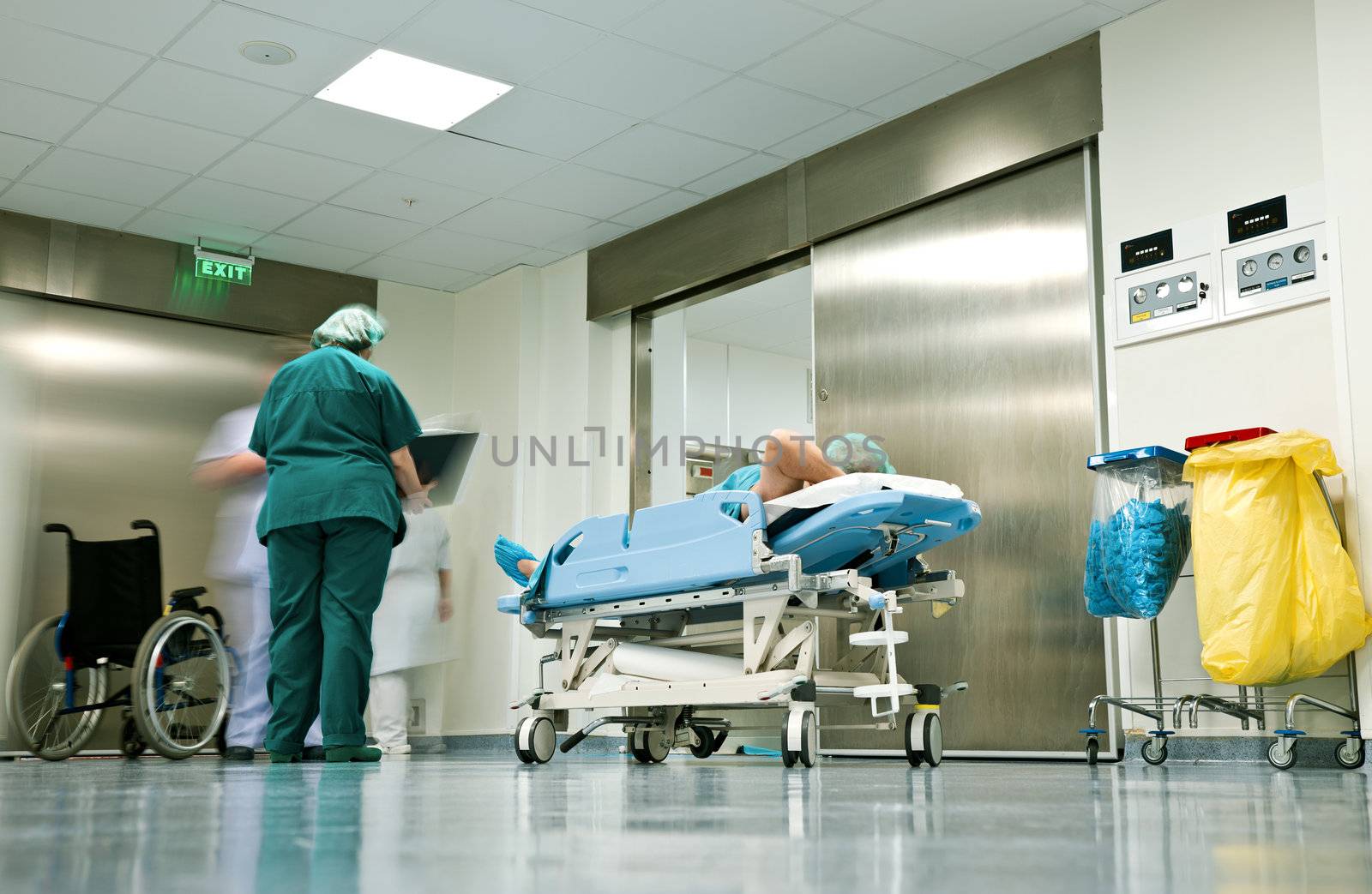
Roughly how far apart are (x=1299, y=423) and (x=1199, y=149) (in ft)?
3.22

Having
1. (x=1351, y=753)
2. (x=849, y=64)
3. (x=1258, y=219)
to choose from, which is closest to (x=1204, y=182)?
(x=1258, y=219)

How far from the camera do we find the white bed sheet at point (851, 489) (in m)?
3.23

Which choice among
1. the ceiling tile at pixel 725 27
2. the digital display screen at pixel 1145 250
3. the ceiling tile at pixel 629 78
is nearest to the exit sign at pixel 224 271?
the ceiling tile at pixel 629 78

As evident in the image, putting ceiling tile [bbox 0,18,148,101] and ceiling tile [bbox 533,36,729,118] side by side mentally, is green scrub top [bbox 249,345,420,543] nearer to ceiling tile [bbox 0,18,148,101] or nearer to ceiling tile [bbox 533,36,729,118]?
ceiling tile [bbox 533,36,729,118]

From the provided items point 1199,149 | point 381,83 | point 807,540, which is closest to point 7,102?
point 381,83

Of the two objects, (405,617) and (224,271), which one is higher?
(224,271)

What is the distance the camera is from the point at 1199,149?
4090 millimetres

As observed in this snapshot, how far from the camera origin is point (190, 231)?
6.55m

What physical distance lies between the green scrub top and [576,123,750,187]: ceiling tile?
1863 mm

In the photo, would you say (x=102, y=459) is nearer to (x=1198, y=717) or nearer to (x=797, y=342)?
(x=797, y=342)

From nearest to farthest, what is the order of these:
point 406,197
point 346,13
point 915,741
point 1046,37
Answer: point 915,741
point 346,13
point 1046,37
point 406,197

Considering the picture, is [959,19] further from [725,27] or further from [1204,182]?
[1204,182]

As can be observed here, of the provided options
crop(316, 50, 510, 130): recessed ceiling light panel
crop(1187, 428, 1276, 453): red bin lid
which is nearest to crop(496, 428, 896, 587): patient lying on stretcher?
crop(1187, 428, 1276, 453): red bin lid

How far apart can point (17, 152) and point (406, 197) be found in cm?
167
